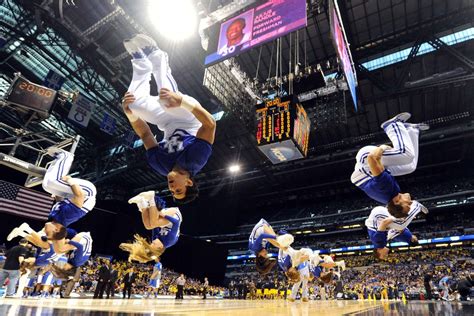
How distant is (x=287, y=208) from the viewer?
30.2m

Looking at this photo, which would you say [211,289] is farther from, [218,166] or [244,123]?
[244,123]

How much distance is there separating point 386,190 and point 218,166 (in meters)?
18.9

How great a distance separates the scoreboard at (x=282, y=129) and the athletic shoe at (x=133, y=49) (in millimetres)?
5984

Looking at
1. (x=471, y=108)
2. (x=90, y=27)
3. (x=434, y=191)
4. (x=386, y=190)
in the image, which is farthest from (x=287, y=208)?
(x=386, y=190)

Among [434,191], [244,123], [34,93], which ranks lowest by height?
[34,93]

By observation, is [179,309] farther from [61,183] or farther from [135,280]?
[135,280]

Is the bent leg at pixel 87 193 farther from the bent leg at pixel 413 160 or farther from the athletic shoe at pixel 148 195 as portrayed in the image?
the bent leg at pixel 413 160

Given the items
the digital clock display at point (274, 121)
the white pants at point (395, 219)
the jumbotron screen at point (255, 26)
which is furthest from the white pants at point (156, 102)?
the digital clock display at point (274, 121)

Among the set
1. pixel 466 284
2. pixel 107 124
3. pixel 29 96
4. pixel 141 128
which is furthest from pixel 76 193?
pixel 107 124

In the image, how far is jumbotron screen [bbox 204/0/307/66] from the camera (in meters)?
6.67

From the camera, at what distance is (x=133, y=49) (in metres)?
3.21

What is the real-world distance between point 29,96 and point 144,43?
617cm

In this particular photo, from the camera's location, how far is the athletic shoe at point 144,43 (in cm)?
316

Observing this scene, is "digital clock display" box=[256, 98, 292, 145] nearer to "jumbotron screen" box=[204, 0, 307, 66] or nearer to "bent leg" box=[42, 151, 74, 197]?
"jumbotron screen" box=[204, 0, 307, 66]
